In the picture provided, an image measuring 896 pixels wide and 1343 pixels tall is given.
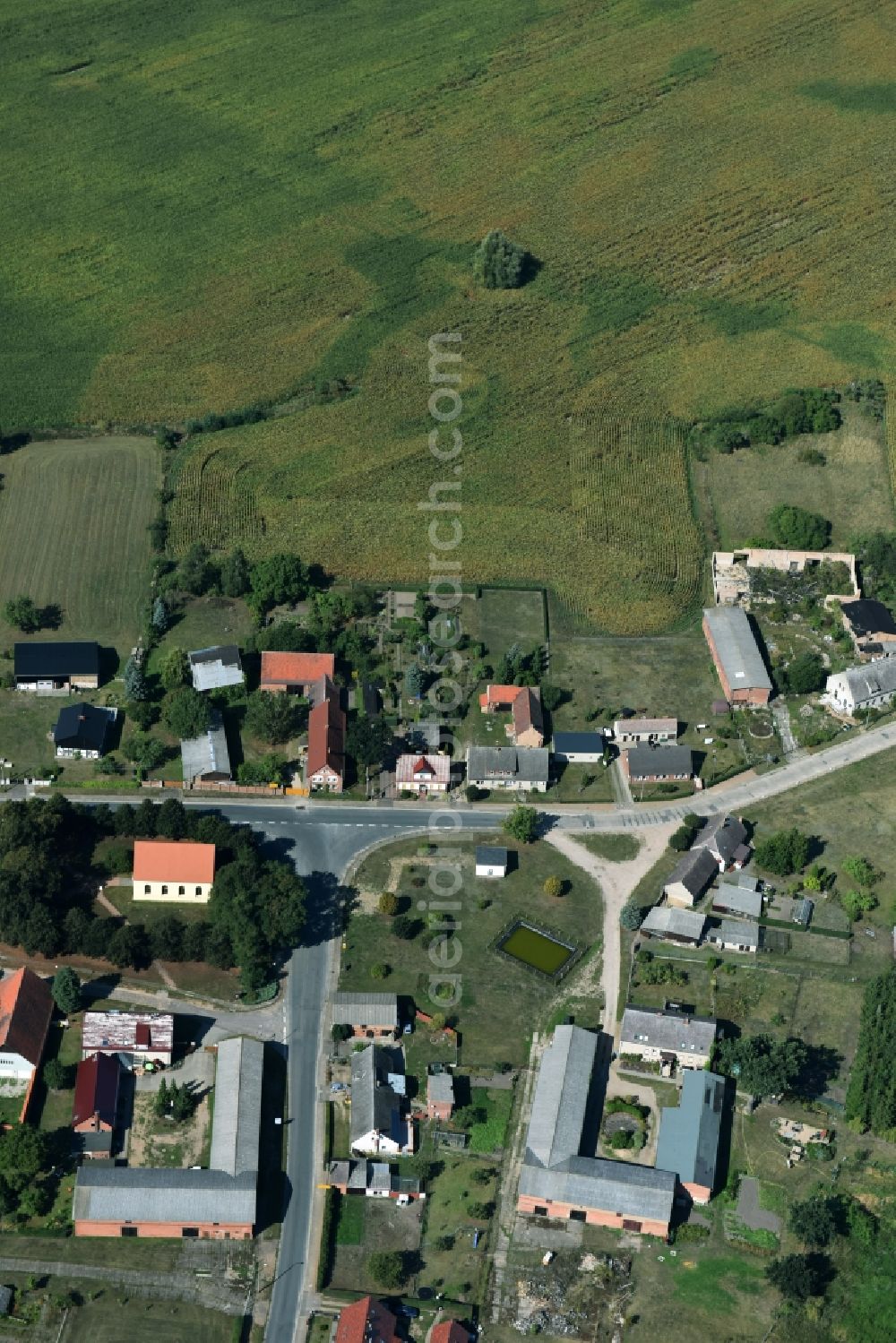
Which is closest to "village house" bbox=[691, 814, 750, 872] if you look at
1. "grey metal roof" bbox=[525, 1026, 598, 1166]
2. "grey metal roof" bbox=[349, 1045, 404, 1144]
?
"grey metal roof" bbox=[525, 1026, 598, 1166]

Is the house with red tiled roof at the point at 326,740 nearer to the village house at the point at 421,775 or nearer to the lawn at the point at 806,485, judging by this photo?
the village house at the point at 421,775

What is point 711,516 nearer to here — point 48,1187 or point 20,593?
point 20,593

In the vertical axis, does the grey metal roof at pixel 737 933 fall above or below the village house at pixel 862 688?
below

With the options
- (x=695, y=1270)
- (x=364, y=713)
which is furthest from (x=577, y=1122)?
(x=364, y=713)

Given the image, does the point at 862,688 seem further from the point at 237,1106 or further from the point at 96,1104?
the point at 96,1104

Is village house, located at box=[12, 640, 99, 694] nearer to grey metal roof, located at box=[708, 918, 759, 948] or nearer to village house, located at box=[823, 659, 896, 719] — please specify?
grey metal roof, located at box=[708, 918, 759, 948]

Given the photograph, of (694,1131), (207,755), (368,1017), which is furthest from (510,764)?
(694,1131)

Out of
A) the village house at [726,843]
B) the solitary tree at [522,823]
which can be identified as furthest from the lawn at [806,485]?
the solitary tree at [522,823]
